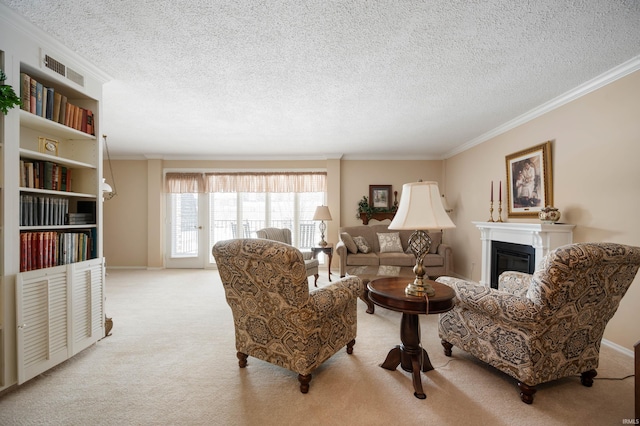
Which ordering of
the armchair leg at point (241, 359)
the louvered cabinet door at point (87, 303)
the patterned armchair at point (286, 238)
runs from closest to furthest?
the armchair leg at point (241, 359) → the louvered cabinet door at point (87, 303) → the patterned armchair at point (286, 238)

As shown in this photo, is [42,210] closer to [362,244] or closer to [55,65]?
[55,65]

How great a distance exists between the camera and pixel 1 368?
179 cm

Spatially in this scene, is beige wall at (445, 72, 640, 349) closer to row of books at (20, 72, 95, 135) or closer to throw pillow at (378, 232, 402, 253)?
throw pillow at (378, 232, 402, 253)

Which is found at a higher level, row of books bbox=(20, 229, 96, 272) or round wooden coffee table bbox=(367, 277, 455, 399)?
row of books bbox=(20, 229, 96, 272)

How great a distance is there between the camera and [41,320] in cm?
201

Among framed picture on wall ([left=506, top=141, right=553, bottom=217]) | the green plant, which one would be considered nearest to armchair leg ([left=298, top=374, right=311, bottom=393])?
the green plant

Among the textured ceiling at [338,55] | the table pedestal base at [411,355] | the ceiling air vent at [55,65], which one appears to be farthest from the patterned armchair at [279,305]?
the ceiling air vent at [55,65]

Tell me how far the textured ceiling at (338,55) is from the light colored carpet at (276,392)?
250 centimetres

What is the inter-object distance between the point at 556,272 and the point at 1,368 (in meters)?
3.49

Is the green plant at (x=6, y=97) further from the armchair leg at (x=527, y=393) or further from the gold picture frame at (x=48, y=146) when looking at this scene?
the armchair leg at (x=527, y=393)

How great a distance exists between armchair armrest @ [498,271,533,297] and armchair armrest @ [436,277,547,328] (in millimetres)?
516

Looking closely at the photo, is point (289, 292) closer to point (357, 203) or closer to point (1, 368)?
point (1, 368)

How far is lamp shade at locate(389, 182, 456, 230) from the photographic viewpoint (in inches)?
68.9

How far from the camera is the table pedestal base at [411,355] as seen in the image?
1847mm
